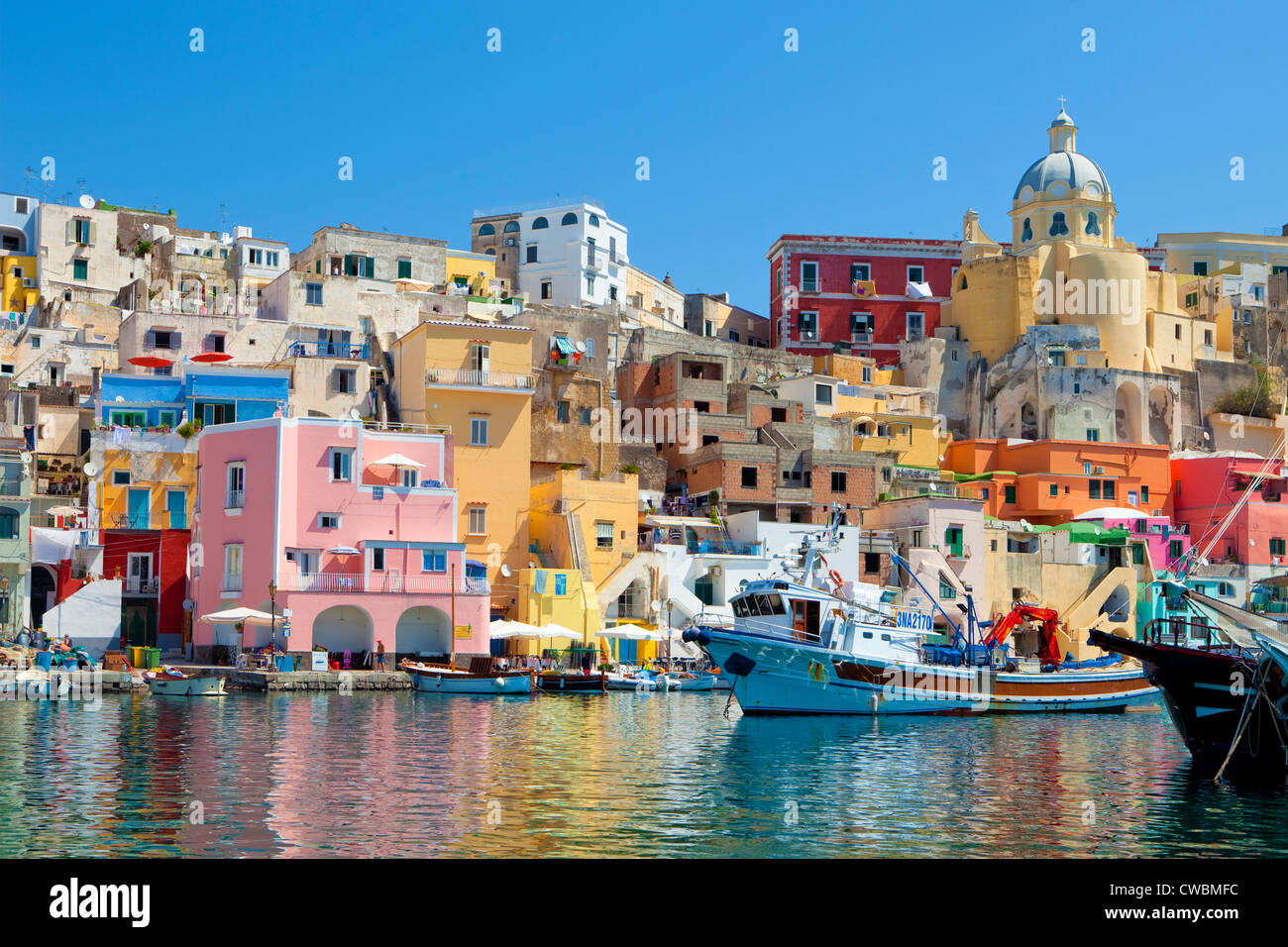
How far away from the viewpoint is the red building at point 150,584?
5209 cm

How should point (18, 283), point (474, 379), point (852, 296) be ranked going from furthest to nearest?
point (852, 296)
point (18, 283)
point (474, 379)

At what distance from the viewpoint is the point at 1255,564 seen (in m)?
69.1

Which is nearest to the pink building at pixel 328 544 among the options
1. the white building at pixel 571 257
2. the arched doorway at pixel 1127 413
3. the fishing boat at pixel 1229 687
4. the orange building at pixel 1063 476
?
the fishing boat at pixel 1229 687

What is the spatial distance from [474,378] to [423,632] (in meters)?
11.8

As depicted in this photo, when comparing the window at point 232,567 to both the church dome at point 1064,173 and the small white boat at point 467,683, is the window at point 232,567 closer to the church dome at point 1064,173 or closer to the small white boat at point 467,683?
the small white boat at point 467,683

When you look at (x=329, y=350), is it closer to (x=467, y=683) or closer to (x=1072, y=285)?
(x=467, y=683)

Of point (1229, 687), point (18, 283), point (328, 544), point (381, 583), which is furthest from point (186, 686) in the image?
point (18, 283)

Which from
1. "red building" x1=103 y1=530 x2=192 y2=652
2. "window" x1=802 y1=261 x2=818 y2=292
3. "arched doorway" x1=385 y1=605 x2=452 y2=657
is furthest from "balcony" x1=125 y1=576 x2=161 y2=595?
"window" x1=802 y1=261 x2=818 y2=292

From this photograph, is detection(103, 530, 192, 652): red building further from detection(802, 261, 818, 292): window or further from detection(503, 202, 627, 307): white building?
detection(802, 261, 818, 292): window

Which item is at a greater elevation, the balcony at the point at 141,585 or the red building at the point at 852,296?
the red building at the point at 852,296

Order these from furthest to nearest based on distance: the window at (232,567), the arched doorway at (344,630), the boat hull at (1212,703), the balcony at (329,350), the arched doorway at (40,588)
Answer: the balcony at (329,350)
the arched doorway at (40,588)
the window at (232,567)
the arched doorway at (344,630)
the boat hull at (1212,703)

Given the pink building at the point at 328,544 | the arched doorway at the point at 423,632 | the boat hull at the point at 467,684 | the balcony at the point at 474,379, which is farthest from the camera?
the balcony at the point at 474,379

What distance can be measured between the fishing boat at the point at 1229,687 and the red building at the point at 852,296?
56825mm

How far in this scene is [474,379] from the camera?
58625 mm
